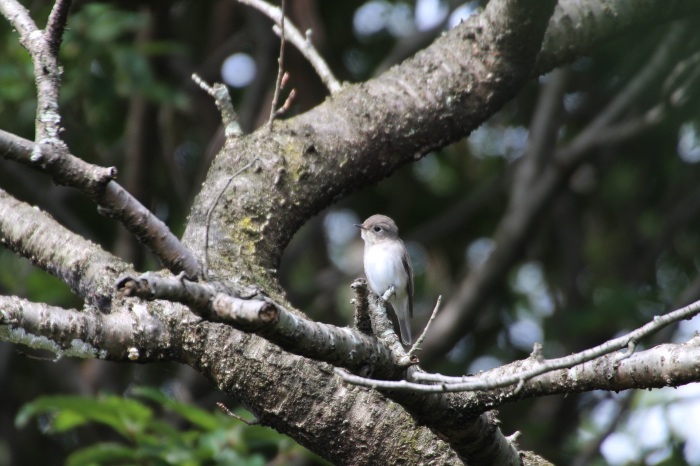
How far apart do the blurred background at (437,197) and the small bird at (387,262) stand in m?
0.41

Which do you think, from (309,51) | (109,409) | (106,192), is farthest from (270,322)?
(109,409)

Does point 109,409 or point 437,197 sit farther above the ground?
point 437,197

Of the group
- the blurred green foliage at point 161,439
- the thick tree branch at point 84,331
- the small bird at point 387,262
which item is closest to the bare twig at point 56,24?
the thick tree branch at point 84,331

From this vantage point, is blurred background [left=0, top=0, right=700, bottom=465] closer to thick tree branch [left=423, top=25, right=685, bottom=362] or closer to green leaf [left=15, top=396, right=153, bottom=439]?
thick tree branch [left=423, top=25, right=685, bottom=362]

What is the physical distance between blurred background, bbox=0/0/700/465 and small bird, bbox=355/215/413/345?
41 cm

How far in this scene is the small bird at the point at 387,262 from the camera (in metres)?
6.28

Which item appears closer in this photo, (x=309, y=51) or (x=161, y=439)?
(x=309, y=51)

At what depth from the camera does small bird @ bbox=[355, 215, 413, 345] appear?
20.6 ft

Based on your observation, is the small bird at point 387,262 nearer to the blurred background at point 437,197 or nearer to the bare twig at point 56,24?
the blurred background at point 437,197

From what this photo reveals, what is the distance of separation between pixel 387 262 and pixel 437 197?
2.09 m

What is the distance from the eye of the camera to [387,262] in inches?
248

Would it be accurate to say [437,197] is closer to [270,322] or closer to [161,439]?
[161,439]

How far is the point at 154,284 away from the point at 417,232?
18.5 ft

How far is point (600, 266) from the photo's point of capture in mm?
8359
